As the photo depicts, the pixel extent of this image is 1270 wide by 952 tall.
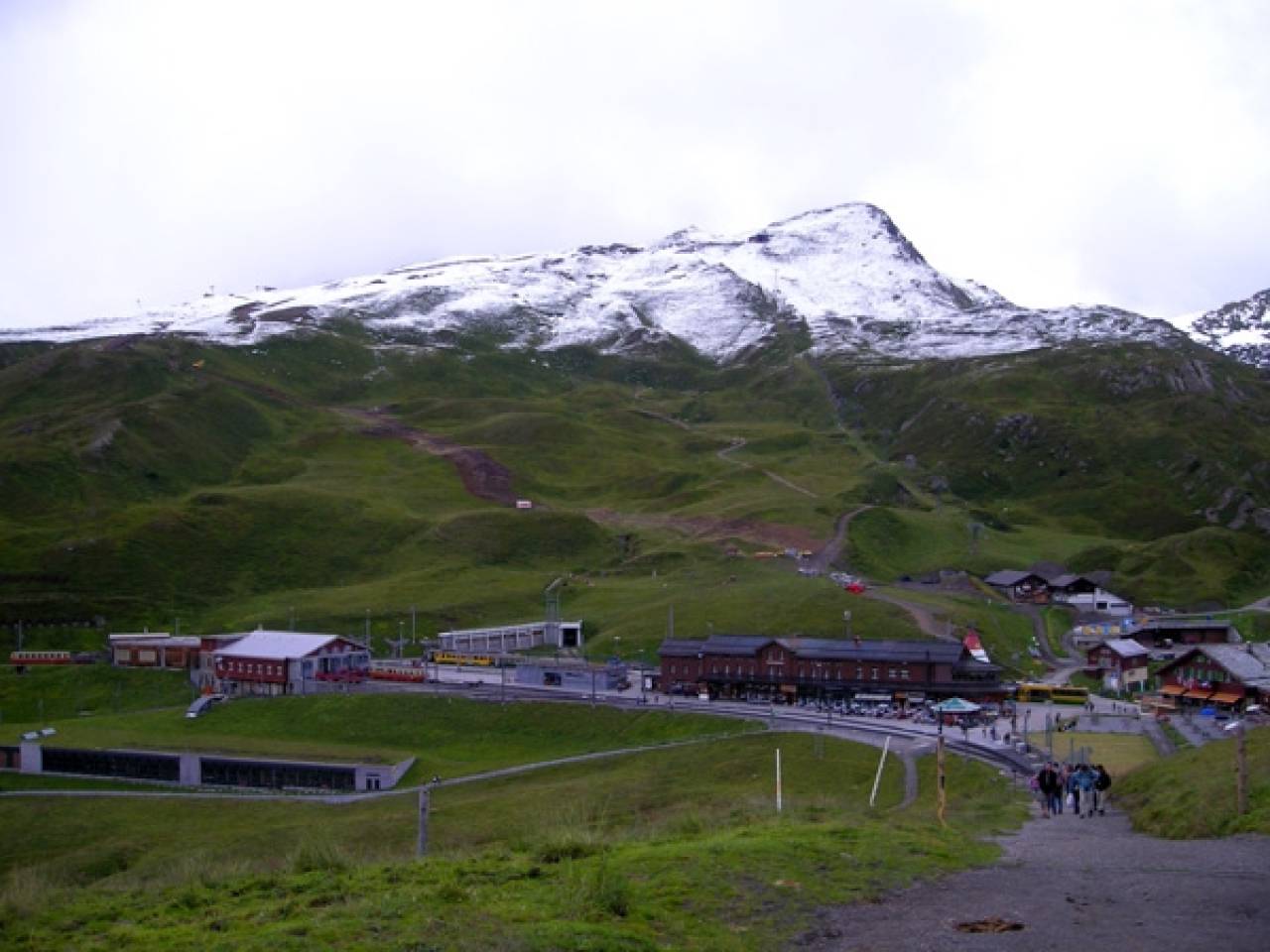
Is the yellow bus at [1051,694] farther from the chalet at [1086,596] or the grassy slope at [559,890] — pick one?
the grassy slope at [559,890]

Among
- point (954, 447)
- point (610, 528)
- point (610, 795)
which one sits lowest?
point (610, 795)

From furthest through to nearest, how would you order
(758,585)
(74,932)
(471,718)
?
1. (758,585)
2. (471,718)
3. (74,932)

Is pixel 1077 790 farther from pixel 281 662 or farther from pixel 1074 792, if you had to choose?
pixel 281 662

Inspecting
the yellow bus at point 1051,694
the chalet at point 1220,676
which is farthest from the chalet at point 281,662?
the chalet at point 1220,676

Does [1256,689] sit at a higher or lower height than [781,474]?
lower

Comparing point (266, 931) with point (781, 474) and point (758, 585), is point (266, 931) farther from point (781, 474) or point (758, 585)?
point (781, 474)

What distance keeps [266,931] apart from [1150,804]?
23929 mm

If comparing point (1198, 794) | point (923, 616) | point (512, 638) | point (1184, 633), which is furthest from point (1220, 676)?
point (512, 638)

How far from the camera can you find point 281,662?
9206 centimetres

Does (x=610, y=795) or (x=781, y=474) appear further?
(x=781, y=474)

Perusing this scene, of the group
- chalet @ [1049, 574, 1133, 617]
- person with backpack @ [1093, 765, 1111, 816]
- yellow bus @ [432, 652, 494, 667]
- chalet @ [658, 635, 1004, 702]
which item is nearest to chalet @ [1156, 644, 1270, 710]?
chalet @ [658, 635, 1004, 702]

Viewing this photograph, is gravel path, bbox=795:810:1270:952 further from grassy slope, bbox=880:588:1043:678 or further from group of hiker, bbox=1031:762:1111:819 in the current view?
grassy slope, bbox=880:588:1043:678

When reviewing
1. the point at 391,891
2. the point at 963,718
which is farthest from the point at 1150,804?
the point at 963,718

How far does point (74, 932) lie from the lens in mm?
18453
